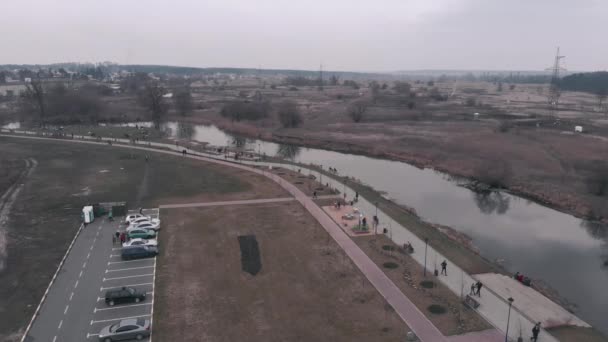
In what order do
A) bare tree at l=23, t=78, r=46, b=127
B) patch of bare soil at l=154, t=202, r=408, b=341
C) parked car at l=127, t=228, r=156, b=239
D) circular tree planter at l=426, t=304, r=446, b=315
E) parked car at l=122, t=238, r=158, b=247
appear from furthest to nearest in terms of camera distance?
bare tree at l=23, t=78, r=46, b=127, parked car at l=127, t=228, r=156, b=239, parked car at l=122, t=238, r=158, b=247, circular tree planter at l=426, t=304, r=446, b=315, patch of bare soil at l=154, t=202, r=408, b=341

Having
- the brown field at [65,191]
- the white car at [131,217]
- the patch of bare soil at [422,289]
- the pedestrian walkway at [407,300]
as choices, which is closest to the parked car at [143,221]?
the white car at [131,217]

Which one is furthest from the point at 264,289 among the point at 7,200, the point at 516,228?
the point at 7,200

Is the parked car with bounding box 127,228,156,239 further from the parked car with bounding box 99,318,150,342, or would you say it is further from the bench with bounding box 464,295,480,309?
the bench with bounding box 464,295,480,309

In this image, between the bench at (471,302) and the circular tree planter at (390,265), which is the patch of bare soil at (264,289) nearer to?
the circular tree planter at (390,265)

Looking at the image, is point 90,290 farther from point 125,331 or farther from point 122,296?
point 125,331

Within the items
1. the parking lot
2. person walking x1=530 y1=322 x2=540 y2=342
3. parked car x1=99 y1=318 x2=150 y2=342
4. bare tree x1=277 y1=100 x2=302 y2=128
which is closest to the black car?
the parking lot

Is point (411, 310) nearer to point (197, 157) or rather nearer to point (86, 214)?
point (86, 214)

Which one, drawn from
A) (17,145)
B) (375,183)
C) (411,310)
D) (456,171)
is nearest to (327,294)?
(411,310)
